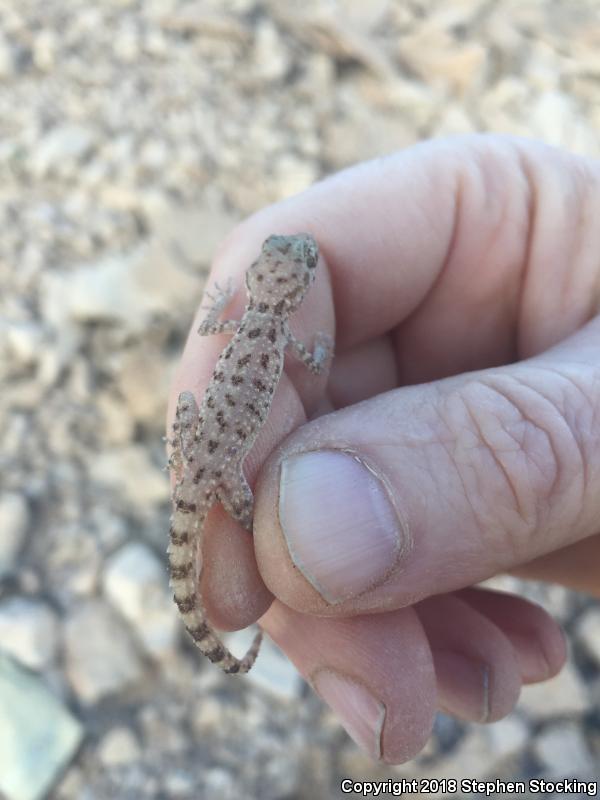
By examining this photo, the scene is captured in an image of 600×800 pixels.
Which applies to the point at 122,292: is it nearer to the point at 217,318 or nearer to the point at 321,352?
the point at 217,318

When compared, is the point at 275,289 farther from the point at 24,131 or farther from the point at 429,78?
the point at 429,78

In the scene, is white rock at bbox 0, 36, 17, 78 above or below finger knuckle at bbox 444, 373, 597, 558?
Answer: above

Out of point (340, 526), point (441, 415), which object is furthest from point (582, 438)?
point (340, 526)

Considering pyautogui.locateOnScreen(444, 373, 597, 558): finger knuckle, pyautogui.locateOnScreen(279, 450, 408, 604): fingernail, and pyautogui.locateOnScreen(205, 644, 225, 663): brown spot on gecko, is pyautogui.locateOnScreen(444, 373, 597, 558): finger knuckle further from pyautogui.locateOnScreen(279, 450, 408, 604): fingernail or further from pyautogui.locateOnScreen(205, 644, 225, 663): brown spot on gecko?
pyautogui.locateOnScreen(205, 644, 225, 663): brown spot on gecko

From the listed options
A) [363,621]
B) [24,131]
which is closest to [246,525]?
[363,621]

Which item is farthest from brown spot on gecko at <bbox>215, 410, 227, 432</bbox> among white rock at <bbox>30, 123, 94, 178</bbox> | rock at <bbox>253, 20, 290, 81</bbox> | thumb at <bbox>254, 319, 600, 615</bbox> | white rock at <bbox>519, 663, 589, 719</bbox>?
rock at <bbox>253, 20, 290, 81</bbox>

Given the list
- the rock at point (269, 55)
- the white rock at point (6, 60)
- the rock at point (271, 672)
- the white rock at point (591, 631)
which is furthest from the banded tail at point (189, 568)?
the rock at point (269, 55)

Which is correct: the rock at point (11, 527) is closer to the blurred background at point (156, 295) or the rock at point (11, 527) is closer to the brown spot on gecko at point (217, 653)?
the blurred background at point (156, 295)
